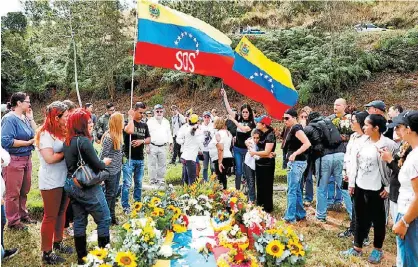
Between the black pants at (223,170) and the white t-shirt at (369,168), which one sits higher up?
the white t-shirt at (369,168)

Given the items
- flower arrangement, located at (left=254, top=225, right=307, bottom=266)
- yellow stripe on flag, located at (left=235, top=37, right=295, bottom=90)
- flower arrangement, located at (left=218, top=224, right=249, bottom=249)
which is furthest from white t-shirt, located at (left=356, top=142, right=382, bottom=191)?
yellow stripe on flag, located at (left=235, top=37, right=295, bottom=90)

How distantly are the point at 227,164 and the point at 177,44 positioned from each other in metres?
2.90

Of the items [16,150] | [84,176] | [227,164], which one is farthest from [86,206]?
[227,164]

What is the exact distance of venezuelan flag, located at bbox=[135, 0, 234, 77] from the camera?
17.5ft

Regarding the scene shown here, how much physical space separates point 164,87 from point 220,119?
16.9 meters

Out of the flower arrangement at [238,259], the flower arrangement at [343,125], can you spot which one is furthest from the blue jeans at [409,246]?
the flower arrangement at [343,125]

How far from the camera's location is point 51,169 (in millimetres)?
4117

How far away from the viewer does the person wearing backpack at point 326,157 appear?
19.1 feet

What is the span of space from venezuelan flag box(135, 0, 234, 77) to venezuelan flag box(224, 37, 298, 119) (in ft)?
1.00

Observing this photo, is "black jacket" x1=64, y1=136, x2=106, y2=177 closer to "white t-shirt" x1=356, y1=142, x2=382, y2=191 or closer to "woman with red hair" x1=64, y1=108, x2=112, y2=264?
"woman with red hair" x1=64, y1=108, x2=112, y2=264

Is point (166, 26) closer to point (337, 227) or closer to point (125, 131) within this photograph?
point (125, 131)

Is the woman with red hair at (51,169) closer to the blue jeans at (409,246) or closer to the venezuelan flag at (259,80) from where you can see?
the venezuelan flag at (259,80)

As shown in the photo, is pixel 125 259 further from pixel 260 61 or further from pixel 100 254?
pixel 260 61

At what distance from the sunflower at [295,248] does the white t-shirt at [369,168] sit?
162cm
